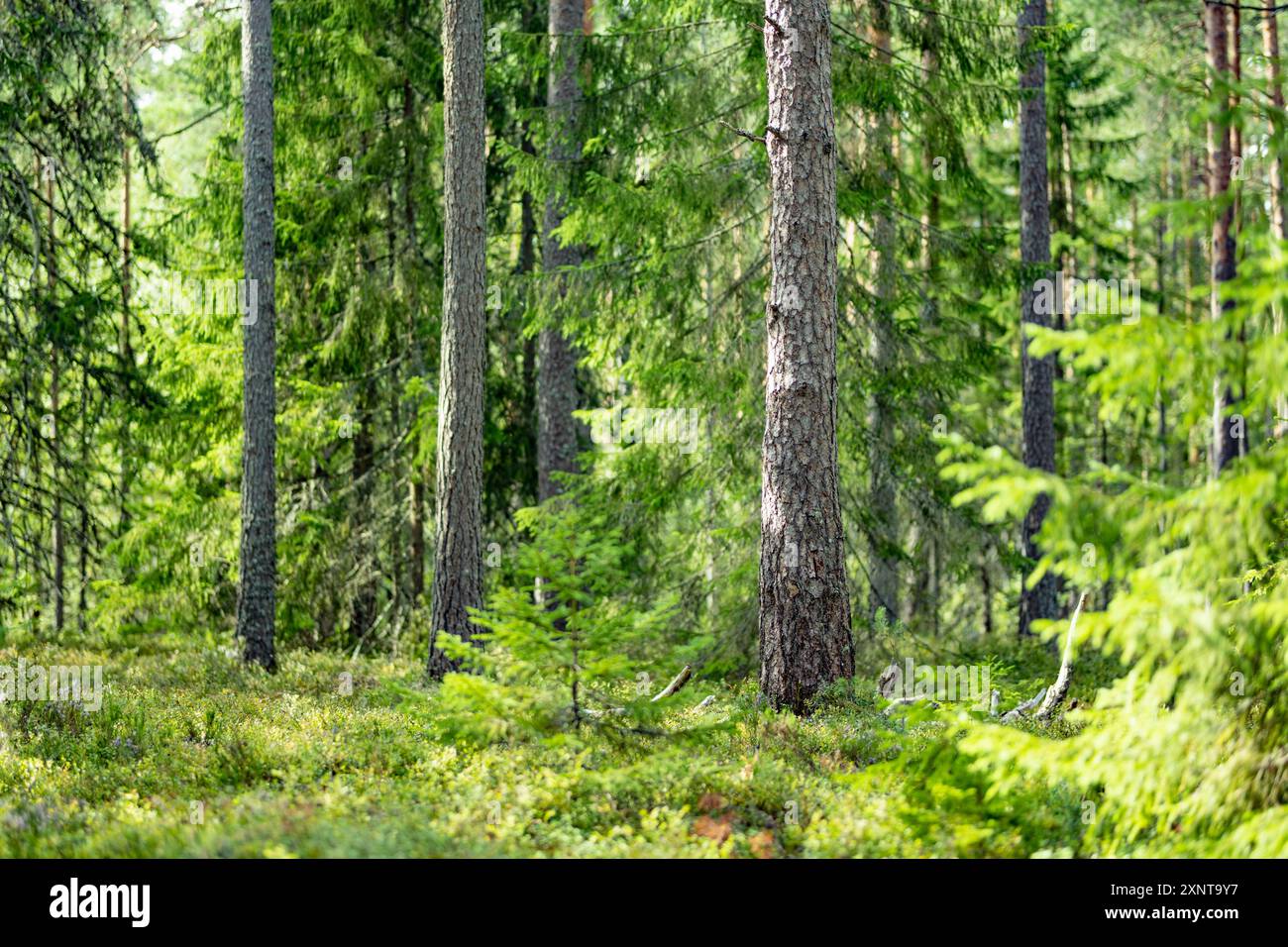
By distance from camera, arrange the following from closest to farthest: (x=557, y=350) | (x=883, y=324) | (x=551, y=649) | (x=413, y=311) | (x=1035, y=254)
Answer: (x=551, y=649) → (x=883, y=324) → (x=557, y=350) → (x=413, y=311) → (x=1035, y=254)

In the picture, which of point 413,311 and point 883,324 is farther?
point 413,311

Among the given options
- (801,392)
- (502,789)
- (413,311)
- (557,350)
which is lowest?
(502,789)

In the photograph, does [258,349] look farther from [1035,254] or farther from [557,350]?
[1035,254]

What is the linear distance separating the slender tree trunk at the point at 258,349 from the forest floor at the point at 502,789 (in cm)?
399

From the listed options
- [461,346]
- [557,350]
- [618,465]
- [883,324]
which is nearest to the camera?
[461,346]

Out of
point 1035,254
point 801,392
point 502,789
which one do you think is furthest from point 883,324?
point 502,789

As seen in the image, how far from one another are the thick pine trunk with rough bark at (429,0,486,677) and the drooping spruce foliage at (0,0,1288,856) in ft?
2.35

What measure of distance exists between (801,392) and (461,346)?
4.31 metres

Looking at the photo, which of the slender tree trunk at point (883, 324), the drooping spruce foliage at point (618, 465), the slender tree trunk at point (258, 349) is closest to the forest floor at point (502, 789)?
the drooping spruce foliage at point (618, 465)

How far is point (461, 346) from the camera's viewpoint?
1174 centimetres

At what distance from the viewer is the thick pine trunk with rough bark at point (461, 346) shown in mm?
11727

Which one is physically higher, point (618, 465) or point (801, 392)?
point (801, 392)

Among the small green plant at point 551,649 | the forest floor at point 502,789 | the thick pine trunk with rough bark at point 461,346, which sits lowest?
the forest floor at point 502,789

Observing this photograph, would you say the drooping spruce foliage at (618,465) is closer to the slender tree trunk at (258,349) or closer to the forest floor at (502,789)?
the forest floor at (502,789)
